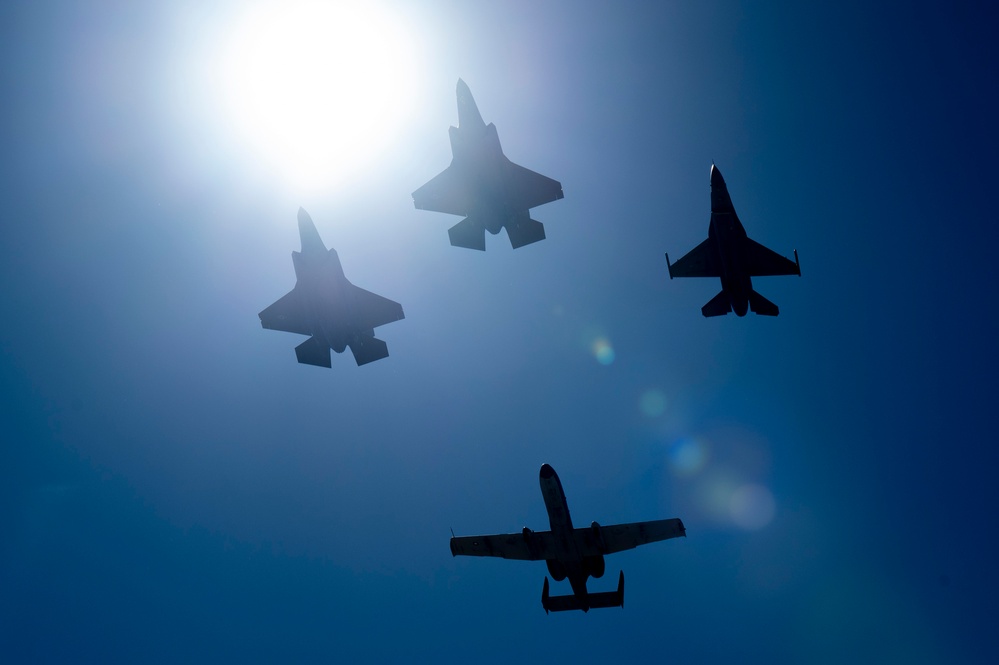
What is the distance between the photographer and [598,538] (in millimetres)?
42938

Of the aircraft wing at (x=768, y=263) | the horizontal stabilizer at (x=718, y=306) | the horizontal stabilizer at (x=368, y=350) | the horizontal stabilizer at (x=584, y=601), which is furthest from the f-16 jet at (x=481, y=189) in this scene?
the horizontal stabilizer at (x=584, y=601)

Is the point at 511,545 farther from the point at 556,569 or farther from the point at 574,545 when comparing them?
the point at 574,545

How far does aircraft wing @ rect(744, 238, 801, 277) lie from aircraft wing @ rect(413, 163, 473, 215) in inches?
734

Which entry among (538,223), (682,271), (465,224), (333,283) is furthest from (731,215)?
(333,283)

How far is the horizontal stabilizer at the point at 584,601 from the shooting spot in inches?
1743

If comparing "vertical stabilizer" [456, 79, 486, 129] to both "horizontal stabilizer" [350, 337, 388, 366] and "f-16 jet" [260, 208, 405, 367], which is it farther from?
"horizontal stabilizer" [350, 337, 388, 366]

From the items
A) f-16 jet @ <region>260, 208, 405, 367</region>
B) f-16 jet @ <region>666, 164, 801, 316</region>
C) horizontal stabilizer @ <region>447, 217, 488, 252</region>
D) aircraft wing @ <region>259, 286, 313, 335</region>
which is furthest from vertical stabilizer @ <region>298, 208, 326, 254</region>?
f-16 jet @ <region>666, 164, 801, 316</region>

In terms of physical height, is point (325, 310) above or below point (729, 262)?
below

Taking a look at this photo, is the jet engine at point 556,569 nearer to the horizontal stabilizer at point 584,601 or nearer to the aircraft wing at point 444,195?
the horizontal stabilizer at point 584,601

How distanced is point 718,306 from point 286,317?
2766 centimetres

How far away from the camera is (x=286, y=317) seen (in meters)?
40.4

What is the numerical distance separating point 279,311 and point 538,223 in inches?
652

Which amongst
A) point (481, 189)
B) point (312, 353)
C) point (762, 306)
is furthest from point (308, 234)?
point (762, 306)

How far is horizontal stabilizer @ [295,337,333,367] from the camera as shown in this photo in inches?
1614
